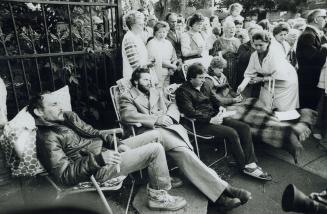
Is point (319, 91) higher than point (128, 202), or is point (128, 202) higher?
point (319, 91)

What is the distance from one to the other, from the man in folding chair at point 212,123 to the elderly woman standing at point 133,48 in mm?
737

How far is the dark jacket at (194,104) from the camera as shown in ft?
12.6

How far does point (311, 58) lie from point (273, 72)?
906mm

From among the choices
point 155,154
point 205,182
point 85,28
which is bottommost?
point 205,182

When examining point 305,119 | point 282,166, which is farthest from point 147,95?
point 305,119

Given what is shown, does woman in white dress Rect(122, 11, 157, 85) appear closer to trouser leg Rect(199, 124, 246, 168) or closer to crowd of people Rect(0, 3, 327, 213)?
crowd of people Rect(0, 3, 327, 213)

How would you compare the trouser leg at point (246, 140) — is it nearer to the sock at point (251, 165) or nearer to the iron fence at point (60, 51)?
the sock at point (251, 165)

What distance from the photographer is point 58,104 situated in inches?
111

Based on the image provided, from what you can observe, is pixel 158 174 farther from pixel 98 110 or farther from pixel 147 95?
pixel 98 110

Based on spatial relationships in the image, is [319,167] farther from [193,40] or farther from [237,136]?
[193,40]

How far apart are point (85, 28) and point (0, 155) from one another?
205cm

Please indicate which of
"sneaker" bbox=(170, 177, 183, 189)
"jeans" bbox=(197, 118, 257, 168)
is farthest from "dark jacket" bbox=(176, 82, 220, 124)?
"sneaker" bbox=(170, 177, 183, 189)

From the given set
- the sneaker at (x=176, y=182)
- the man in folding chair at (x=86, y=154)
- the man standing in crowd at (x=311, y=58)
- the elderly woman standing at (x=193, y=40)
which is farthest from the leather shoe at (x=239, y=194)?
the man standing in crowd at (x=311, y=58)

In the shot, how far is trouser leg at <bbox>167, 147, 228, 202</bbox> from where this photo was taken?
3.13m
